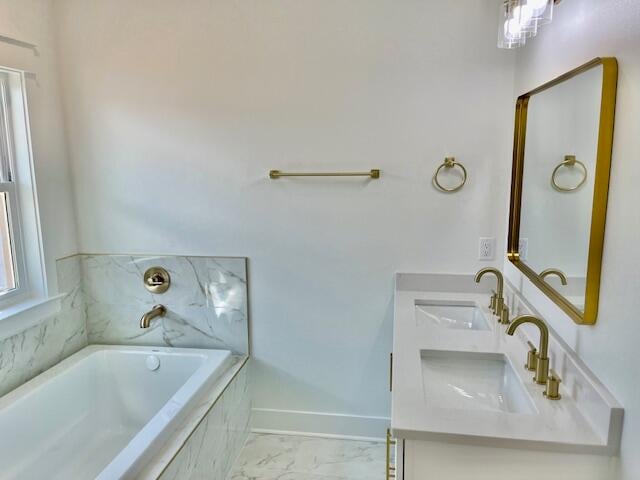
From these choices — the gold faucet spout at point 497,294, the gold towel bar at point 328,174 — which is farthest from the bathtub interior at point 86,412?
the gold faucet spout at point 497,294

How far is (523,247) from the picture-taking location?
75.3 inches

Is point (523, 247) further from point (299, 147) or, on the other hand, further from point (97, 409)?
point (97, 409)

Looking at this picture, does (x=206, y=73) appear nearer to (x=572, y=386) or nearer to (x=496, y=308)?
(x=496, y=308)

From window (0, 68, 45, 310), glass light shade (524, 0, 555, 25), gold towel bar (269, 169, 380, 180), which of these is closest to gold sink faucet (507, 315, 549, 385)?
glass light shade (524, 0, 555, 25)

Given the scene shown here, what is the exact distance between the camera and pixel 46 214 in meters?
2.34

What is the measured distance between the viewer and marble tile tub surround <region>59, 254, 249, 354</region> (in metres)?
2.49

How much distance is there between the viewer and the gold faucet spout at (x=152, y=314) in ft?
7.65

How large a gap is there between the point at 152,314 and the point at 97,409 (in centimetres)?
59

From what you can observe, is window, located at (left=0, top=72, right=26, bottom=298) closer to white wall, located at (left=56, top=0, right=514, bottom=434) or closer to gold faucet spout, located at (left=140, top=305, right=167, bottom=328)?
white wall, located at (left=56, top=0, right=514, bottom=434)

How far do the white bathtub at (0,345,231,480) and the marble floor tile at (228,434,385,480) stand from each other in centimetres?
49

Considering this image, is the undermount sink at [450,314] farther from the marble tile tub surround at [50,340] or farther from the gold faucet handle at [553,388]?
the marble tile tub surround at [50,340]

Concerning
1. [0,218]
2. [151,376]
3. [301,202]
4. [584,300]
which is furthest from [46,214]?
[584,300]

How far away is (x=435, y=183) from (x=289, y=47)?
99 centimetres

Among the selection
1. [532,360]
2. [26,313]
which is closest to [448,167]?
[532,360]
